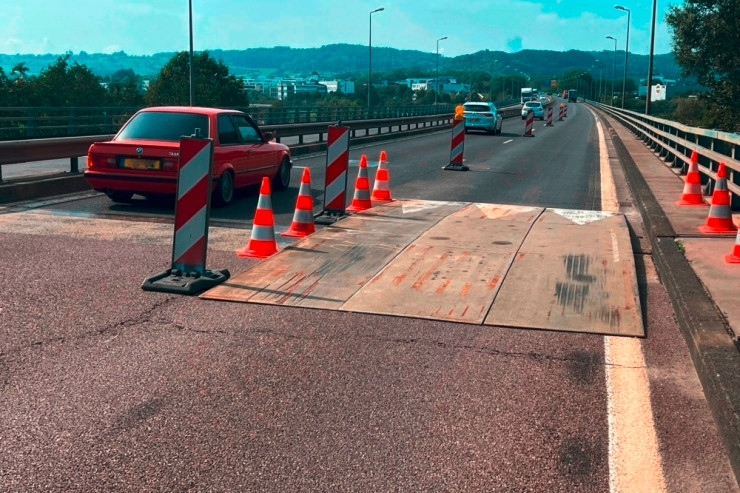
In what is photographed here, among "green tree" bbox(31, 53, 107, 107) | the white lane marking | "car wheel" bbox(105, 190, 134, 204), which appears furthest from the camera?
"green tree" bbox(31, 53, 107, 107)

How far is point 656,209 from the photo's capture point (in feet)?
38.2

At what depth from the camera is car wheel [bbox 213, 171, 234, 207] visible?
1227cm

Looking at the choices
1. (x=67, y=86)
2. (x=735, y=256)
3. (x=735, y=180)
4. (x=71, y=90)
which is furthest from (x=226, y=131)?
(x=67, y=86)

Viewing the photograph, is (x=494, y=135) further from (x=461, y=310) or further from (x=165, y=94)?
(x=165, y=94)

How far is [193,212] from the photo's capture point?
24.8ft

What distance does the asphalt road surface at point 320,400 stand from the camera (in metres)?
3.82

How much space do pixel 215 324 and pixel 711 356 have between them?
321 cm

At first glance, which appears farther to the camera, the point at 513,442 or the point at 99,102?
the point at 99,102

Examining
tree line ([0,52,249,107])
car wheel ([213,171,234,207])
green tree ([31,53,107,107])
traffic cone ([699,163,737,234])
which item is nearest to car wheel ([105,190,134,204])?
car wheel ([213,171,234,207])

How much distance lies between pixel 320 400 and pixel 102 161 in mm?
8105

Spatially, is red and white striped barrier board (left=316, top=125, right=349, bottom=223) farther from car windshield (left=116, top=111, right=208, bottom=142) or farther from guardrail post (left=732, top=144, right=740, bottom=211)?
guardrail post (left=732, top=144, right=740, bottom=211)

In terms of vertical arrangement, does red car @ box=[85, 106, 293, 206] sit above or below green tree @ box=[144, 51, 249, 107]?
below

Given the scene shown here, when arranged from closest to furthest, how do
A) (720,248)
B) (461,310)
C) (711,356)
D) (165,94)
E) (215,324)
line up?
1. (711,356)
2. (215,324)
3. (461,310)
4. (720,248)
5. (165,94)

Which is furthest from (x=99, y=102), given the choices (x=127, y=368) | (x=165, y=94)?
(x=127, y=368)
